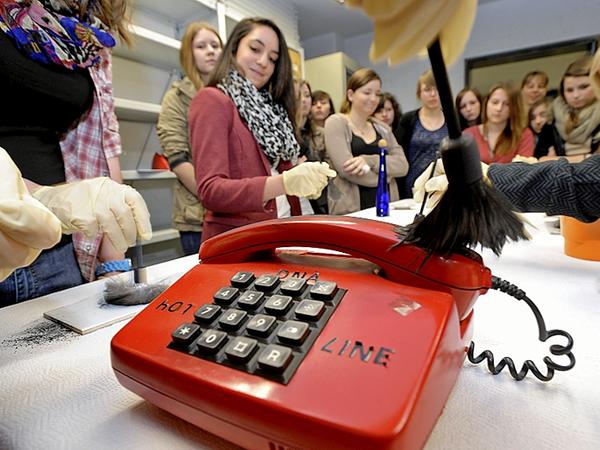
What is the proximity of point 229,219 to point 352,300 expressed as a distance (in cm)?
75

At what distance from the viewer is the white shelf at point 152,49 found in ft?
6.04

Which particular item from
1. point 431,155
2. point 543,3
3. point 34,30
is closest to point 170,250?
point 431,155

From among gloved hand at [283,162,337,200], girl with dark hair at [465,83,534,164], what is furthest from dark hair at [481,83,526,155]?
gloved hand at [283,162,337,200]

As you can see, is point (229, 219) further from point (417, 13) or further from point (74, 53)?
point (417, 13)

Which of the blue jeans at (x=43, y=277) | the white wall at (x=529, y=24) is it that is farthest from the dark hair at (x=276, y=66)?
the white wall at (x=529, y=24)

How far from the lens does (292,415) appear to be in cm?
18

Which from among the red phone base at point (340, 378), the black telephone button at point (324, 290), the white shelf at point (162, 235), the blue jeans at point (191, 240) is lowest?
the white shelf at point (162, 235)

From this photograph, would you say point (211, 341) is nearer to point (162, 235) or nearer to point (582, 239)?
point (582, 239)

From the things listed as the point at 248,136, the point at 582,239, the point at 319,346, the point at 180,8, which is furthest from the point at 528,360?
the point at 180,8

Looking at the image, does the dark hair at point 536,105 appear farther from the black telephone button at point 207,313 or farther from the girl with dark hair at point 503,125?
the black telephone button at point 207,313

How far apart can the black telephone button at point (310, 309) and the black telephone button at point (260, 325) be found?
0.06 feet

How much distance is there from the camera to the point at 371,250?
29 cm

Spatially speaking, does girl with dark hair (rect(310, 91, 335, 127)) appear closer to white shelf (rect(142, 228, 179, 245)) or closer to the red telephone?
white shelf (rect(142, 228, 179, 245))

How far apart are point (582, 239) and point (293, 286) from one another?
0.56m
